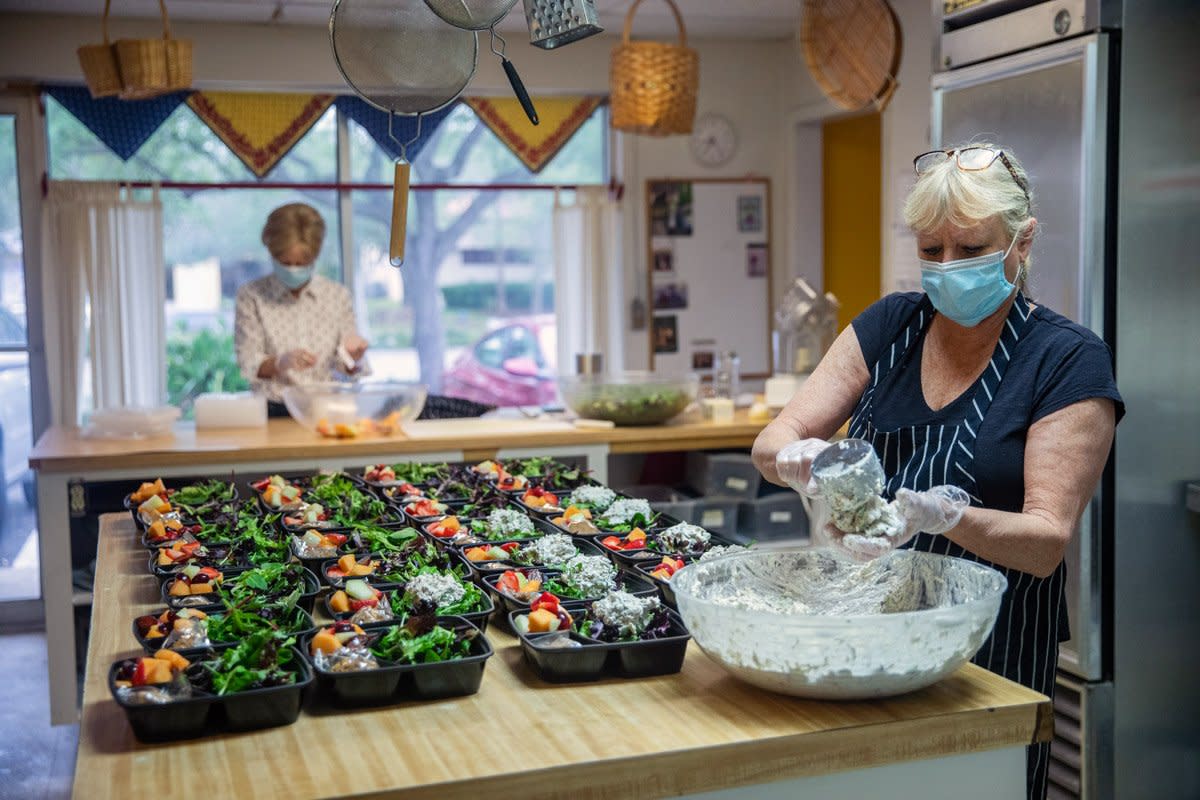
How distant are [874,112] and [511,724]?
5.07m

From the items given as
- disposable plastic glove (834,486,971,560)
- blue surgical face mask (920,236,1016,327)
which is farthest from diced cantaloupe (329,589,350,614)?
blue surgical face mask (920,236,1016,327)

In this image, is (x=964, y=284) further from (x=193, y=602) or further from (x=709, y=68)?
(x=709, y=68)

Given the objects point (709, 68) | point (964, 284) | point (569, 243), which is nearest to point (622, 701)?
point (964, 284)

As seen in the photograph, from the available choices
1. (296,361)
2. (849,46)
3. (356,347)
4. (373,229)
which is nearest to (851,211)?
(849,46)

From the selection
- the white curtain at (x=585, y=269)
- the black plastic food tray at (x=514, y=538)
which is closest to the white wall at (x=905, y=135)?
the white curtain at (x=585, y=269)

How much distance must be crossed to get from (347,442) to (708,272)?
119 inches

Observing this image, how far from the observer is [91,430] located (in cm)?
421

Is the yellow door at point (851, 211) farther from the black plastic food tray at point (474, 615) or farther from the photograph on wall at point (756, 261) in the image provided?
the black plastic food tray at point (474, 615)

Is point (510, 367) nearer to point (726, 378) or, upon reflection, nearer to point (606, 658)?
point (726, 378)

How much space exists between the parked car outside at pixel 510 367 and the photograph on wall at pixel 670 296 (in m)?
0.57

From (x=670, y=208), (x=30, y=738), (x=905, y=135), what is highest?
(x=905, y=135)

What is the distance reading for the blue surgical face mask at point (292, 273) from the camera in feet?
16.0

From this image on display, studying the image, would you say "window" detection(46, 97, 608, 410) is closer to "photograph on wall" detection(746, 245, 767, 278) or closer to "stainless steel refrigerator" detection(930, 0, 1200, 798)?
"photograph on wall" detection(746, 245, 767, 278)

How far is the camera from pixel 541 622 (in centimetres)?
171
